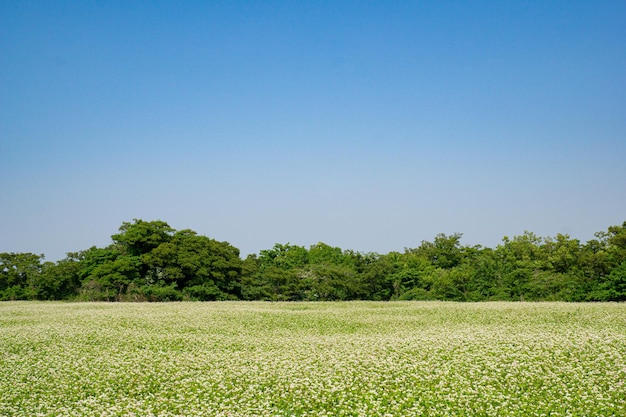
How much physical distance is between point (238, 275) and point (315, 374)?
54287mm

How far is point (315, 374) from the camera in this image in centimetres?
1478

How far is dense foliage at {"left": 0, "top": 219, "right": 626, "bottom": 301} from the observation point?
57.0 meters

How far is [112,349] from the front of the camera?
20828mm

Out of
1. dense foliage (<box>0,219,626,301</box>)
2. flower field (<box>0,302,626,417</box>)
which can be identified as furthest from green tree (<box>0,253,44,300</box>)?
flower field (<box>0,302,626,417</box>)

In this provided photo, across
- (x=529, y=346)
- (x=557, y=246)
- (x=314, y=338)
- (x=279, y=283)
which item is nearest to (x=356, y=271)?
(x=279, y=283)

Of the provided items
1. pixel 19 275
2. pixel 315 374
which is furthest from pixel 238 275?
pixel 315 374

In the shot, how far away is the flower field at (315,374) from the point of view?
1234 cm

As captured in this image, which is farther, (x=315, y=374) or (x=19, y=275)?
(x=19, y=275)

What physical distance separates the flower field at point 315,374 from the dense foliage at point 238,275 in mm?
33792

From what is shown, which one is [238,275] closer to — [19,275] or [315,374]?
[19,275]

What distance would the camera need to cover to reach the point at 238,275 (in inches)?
2670

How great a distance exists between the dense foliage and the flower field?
33.8 m

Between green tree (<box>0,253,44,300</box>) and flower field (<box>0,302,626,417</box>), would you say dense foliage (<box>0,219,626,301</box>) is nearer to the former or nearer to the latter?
green tree (<box>0,253,44,300</box>)

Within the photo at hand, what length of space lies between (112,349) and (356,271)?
5740 cm
